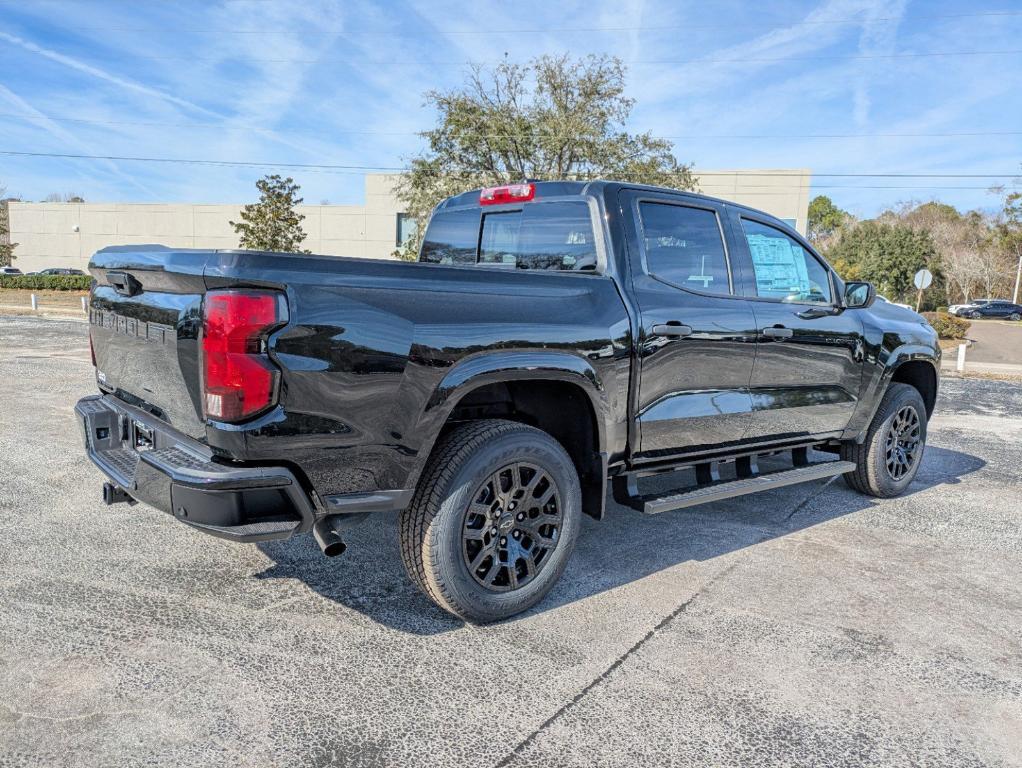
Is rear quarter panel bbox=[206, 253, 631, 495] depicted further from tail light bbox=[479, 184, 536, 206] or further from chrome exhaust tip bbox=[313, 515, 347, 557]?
tail light bbox=[479, 184, 536, 206]

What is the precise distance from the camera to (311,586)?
3.61 meters

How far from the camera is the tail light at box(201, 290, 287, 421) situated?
8.21ft

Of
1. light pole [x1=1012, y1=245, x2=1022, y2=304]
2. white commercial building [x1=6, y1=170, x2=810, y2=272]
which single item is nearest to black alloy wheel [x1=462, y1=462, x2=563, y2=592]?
white commercial building [x1=6, y1=170, x2=810, y2=272]

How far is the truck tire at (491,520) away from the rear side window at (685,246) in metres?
1.18

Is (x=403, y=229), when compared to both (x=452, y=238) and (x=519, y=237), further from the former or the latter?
(x=519, y=237)

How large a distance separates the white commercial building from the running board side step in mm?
34735

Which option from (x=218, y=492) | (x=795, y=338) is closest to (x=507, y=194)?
(x=795, y=338)

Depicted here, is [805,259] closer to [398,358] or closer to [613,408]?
[613,408]

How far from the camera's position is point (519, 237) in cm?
420


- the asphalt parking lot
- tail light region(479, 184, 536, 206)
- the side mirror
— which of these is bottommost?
the asphalt parking lot

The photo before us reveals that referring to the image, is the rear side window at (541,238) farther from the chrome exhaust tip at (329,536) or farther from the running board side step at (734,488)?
the chrome exhaust tip at (329,536)

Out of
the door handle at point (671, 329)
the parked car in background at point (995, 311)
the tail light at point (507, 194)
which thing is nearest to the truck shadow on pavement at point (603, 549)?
the door handle at point (671, 329)

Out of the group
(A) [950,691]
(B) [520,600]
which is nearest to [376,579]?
(B) [520,600]

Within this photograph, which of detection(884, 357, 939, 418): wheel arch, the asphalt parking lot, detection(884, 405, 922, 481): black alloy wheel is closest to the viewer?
the asphalt parking lot
